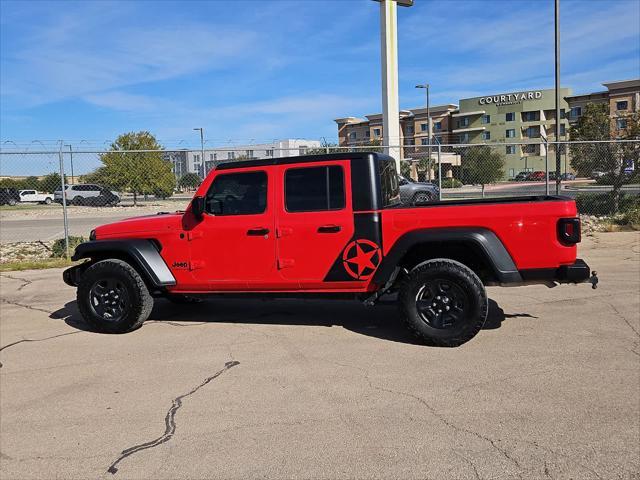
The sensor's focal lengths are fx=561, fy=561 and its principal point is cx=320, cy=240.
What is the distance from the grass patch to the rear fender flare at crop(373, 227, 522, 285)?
8.56m

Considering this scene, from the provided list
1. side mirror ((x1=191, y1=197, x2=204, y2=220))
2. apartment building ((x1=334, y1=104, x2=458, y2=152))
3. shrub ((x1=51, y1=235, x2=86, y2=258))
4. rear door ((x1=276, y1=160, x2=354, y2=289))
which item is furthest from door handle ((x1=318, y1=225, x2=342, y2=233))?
apartment building ((x1=334, y1=104, x2=458, y2=152))

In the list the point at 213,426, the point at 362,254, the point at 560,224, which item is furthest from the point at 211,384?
the point at 560,224

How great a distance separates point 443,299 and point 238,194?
2399mm

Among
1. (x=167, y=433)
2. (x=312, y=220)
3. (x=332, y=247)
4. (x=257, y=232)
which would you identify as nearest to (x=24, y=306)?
(x=257, y=232)

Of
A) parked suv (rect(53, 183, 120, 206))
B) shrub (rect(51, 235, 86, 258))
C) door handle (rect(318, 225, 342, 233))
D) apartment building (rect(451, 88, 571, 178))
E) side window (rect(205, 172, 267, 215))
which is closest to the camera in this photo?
door handle (rect(318, 225, 342, 233))

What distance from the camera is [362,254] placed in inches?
221

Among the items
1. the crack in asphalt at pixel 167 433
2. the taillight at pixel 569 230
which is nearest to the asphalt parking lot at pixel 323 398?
the crack in asphalt at pixel 167 433

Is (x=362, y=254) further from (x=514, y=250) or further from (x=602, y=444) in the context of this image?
(x=602, y=444)

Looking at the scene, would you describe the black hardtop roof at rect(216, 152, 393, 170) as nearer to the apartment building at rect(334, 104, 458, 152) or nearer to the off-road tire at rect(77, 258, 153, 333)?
the off-road tire at rect(77, 258, 153, 333)

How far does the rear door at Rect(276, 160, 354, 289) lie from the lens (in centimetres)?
564

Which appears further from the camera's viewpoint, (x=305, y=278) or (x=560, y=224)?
(x=305, y=278)

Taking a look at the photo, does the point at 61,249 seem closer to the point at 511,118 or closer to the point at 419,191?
the point at 419,191

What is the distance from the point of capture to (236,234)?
19.5 feet

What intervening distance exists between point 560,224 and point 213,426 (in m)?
3.49
